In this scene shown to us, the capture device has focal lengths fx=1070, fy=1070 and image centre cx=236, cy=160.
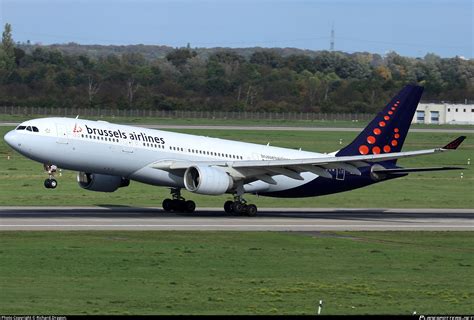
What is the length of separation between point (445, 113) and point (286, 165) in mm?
113328

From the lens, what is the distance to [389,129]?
5416 centimetres

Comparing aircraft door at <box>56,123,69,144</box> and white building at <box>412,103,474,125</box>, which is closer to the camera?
aircraft door at <box>56,123,69,144</box>

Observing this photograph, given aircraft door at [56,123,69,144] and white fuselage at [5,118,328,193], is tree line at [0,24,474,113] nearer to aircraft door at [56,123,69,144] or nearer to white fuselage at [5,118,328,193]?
white fuselage at [5,118,328,193]

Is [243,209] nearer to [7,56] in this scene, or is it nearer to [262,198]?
[262,198]

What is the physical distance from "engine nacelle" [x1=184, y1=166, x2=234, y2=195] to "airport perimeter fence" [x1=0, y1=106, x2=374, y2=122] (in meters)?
77.8

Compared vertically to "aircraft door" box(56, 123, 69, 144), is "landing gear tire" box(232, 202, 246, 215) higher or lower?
lower

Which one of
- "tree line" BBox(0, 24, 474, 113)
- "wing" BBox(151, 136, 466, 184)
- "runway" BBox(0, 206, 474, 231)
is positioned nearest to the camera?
"runway" BBox(0, 206, 474, 231)

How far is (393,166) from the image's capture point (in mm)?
53469

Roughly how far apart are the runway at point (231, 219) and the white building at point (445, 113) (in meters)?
105

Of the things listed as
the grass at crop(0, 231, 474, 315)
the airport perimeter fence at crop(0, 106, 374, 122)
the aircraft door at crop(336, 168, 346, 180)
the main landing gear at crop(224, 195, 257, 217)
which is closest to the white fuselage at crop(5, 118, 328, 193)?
the main landing gear at crop(224, 195, 257, 217)

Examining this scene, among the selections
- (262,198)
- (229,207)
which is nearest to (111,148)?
(229,207)

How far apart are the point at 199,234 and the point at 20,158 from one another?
4841 centimetres

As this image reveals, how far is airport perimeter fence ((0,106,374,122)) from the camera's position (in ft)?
422

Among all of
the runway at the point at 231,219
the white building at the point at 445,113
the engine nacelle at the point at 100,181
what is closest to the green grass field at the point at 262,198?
the runway at the point at 231,219
